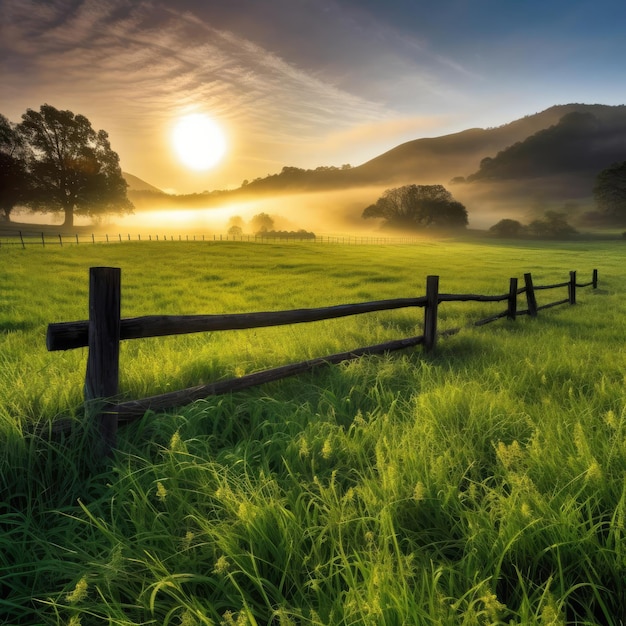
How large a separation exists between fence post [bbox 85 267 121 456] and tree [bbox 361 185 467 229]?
4538 inches

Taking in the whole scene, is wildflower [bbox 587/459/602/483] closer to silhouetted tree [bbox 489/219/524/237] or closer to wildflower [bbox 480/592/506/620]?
wildflower [bbox 480/592/506/620]

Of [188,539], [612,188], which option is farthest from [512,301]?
[612,188]

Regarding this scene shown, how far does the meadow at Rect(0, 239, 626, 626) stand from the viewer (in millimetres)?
1788

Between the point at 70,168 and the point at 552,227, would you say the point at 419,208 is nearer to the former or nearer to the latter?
the point at 552,227

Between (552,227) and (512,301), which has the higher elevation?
(552,227)

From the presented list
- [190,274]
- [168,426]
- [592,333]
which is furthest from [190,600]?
[190,274]

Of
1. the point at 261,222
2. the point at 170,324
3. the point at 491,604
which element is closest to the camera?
the point at 491,604

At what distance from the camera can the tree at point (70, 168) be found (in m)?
60.4

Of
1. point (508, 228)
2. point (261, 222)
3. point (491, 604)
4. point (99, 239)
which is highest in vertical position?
point (261, 222)

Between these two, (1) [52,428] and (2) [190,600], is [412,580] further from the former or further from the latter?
(1) [52,428]

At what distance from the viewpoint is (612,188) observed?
82625 mm

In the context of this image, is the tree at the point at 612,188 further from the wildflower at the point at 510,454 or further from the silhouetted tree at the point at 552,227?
the wildflower at the point at 510,454

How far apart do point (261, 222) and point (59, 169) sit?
9749cm

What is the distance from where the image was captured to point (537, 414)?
11.4ft
